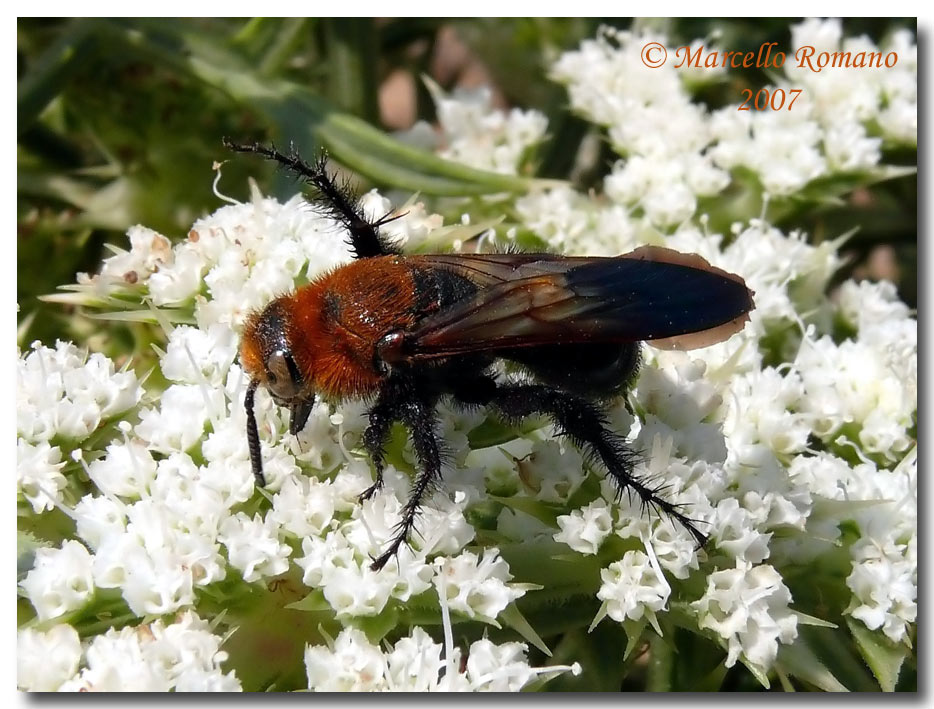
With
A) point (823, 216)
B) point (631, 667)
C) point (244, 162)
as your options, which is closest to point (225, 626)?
point (631, 667)

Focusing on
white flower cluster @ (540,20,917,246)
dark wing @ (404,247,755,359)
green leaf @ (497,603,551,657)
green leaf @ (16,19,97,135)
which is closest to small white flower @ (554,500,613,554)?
green leaf @ (497,603,551,657)

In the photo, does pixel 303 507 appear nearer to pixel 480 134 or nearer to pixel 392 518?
pixel 392 518

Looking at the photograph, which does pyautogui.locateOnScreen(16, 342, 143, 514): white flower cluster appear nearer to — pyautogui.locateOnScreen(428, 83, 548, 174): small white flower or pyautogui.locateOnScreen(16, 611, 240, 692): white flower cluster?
pyautogui.locateOnScreen(16, 611, 240, 692): white flower cluster

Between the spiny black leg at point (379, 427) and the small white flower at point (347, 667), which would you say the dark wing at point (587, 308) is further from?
the small white flower at point (347, 667)

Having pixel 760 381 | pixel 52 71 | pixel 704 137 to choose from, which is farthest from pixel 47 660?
pixel 704 137

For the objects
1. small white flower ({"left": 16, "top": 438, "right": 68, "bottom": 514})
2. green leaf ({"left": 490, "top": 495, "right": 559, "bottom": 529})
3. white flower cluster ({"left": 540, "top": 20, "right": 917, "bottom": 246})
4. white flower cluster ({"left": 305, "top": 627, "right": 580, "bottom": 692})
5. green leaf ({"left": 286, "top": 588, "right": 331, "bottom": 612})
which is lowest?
white flower cluster ({"left": 305, "top": 627, "right": 580, "bottom": 692})

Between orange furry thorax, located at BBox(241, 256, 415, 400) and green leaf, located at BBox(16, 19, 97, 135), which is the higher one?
green leaf, located at BBox(16, 19, 97, 135)

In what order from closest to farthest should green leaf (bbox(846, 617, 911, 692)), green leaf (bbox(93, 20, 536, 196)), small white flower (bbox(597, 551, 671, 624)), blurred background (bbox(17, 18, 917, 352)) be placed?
small white flower (bbox(597, 551, 671, 624)) < green leaf (bbox(846, 617, 911, 692)) < green leaf (bbox(93, 20, 536, 196)) < blurred background (bbox(17, 18, 917, 352))
